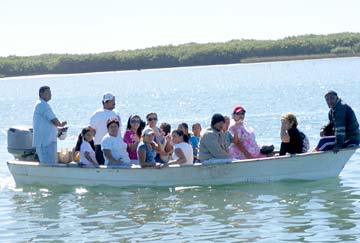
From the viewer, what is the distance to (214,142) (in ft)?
50.3

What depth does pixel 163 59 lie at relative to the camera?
102 meters

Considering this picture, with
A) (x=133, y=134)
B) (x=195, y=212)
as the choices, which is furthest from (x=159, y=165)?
(x=195, y=212)

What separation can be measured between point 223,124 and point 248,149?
817 millimetres

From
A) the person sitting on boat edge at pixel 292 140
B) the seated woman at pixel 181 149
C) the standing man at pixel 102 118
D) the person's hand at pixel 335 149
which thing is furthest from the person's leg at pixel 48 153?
the person's hand at pixel 335 149

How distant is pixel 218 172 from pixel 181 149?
73 cm

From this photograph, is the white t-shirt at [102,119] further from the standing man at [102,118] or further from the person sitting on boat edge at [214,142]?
the person sitting on boat edge at [214,142]

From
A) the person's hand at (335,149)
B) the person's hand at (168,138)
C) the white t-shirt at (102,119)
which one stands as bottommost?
the person's hand at (335,149)

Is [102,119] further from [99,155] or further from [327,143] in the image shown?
[327,143]

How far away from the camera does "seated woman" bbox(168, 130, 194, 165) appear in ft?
50.5

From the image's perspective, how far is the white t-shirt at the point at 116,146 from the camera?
15.7 meters

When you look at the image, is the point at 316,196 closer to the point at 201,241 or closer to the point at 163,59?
the point at 201,241

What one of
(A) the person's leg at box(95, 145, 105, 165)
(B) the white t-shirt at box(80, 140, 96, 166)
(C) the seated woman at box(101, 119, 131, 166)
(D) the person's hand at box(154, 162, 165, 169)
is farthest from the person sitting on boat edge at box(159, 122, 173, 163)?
(B) the white t-shirt at box(80, 140, 96, 166)

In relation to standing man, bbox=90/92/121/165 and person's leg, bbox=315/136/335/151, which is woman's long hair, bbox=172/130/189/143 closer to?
standing man, bbox=90/92/121/165

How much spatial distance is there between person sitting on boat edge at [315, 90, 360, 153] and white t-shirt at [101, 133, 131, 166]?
3114mm
